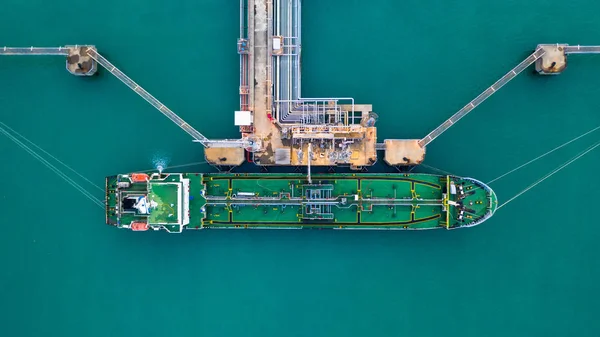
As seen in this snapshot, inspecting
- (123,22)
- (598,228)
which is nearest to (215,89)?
(123,22)

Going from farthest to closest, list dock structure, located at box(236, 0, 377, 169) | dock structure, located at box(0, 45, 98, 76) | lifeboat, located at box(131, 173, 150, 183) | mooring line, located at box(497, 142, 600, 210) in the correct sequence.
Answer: dock structure, located at box(0, 45, 98, 76) → mooring line, located at box(497, 142, 600, 210) → dock structure, located at box(236, 0, 377, 169) → lifeboat, located at box(131, 173, 150, 183)

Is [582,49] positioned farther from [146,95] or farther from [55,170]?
[55,170]

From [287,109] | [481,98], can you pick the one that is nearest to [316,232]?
[287,109]

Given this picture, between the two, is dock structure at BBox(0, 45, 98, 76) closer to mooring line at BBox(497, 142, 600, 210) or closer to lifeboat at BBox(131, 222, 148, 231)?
lifeboat at BBox(131, 222, 148, 231)

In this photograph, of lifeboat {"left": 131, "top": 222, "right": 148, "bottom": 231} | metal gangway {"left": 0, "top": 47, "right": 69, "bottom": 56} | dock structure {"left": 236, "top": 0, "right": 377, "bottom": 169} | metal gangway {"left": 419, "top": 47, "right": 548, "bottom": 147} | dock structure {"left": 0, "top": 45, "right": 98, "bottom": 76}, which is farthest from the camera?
metal gangway {"left": 0, "top": 47, "right": 69, "bottom": 56}

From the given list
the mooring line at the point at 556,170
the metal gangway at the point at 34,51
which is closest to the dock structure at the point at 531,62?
the mooring line at the point at 556,170

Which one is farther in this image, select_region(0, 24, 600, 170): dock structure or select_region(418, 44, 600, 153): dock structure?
select_region(0, 24, 600, 170): dock structure

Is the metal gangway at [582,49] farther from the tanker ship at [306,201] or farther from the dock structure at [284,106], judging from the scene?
the dock structure at [284,106]

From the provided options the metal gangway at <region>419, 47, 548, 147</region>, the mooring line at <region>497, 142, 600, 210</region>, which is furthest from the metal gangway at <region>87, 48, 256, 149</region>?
the mooring line at <region>497, 142, 600, 210</region>
